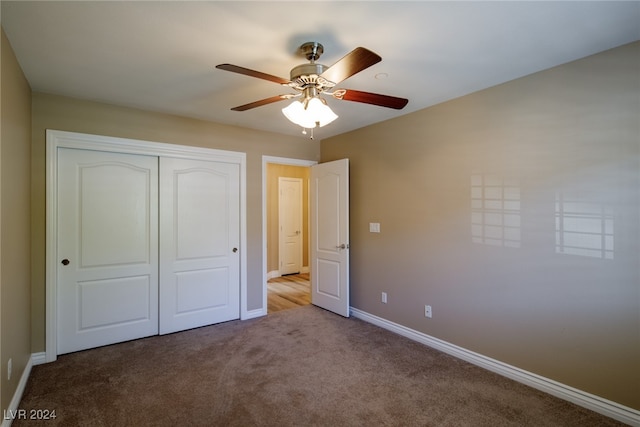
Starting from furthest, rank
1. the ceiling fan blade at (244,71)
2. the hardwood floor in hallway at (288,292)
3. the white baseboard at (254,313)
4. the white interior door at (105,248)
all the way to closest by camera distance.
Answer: the hardwood floor in hallway at (288,292) → the white baseboard at (254,313) → the white interior door at (105,248) → the ceiling fan blade at (244,71)

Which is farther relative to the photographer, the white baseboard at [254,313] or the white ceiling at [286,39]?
the white baseboard at [254,313]

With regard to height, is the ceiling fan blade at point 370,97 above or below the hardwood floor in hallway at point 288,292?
above

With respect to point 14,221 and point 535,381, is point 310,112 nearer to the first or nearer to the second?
point 14,221

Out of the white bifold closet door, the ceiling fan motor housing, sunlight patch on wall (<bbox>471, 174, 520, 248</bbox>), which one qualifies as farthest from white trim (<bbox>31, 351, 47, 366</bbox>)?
sunlight patch on wall (<bbox>471, 174, 520, 248</bbox>)

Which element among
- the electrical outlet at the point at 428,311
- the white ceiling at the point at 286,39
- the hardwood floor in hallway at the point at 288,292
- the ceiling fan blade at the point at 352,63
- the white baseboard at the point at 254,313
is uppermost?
the white ceiling at the point at 286,39

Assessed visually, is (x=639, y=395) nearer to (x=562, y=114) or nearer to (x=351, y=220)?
(x=562, y=114)

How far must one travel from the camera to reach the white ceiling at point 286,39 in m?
1.69

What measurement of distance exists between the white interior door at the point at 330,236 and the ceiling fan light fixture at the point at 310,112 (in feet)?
6.42

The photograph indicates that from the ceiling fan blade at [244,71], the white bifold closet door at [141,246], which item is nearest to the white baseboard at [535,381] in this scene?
the white bifold closet door at [141,246]

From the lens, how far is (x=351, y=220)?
13.8ft

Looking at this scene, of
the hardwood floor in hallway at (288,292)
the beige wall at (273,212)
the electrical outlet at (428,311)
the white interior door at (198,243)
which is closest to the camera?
the electrical outlet at (428,311)

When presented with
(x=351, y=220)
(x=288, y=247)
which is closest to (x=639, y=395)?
(x=351, y=220)

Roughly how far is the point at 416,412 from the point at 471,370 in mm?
879

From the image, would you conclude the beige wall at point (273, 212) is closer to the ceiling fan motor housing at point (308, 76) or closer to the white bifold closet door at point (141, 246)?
the white bifold closet door at point (141, 246)
